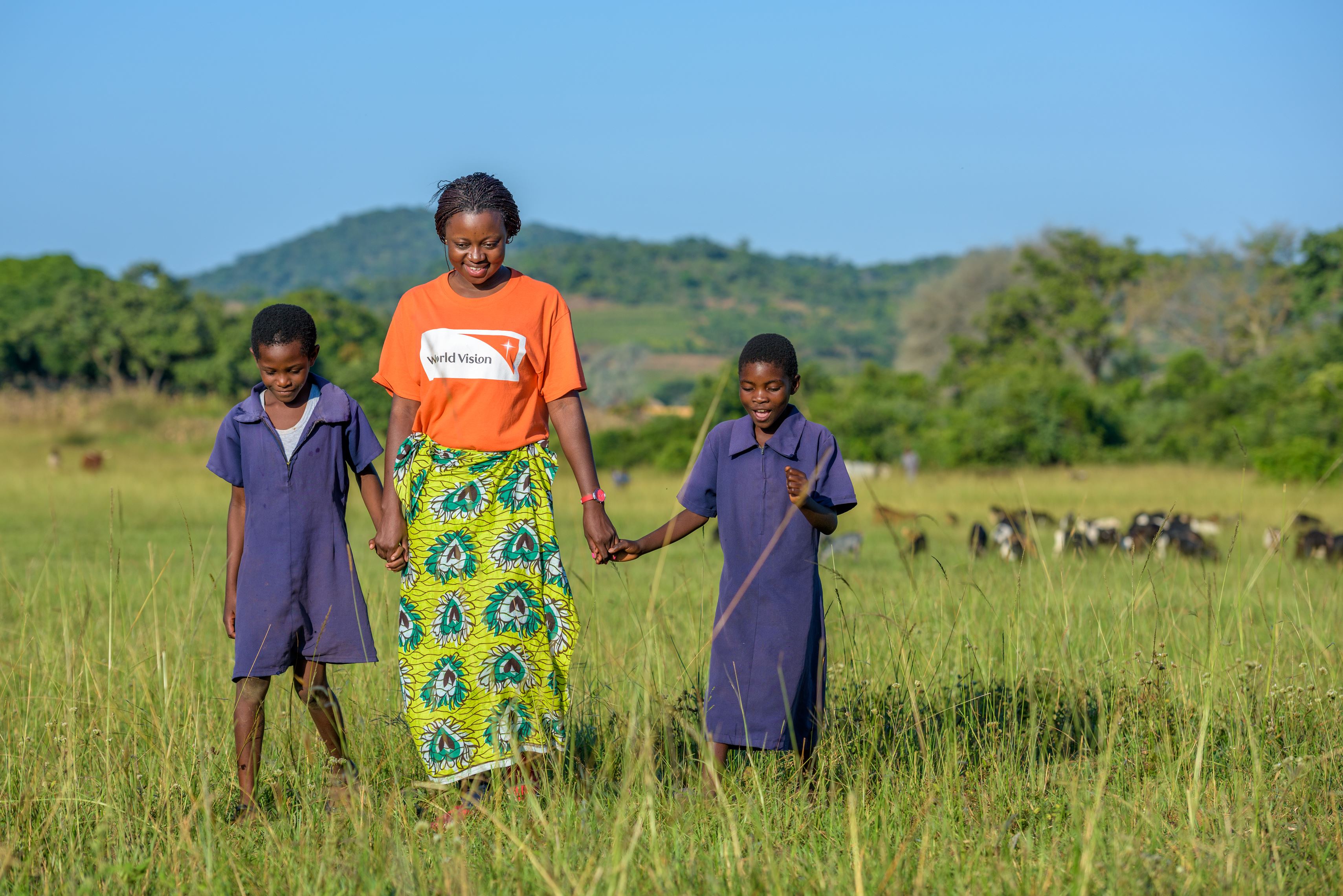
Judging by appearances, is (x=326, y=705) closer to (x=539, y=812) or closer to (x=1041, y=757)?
(x=539, y=812)

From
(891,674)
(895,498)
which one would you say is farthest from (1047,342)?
(891,674)

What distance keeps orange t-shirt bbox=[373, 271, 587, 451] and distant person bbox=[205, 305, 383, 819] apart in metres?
0.28

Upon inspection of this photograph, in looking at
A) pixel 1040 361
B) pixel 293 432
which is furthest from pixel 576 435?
pixel 1040 361

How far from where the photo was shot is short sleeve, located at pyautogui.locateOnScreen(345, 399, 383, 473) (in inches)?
129

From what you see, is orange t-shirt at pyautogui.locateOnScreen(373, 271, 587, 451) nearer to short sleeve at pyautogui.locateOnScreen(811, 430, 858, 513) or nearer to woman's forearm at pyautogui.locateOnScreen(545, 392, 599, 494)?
woman's forearm at pyautogui.locateOnScreen(545, 392, 599, 494)

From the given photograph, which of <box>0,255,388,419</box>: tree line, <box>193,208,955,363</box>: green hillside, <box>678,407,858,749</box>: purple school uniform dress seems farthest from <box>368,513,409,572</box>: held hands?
<box>193,208,955,363</box>: green hillside

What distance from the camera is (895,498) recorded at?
1889 centimetres

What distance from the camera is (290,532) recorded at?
318 centimetres

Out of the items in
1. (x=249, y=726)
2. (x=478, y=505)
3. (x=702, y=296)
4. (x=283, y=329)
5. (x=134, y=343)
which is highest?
(x=702, y=296)

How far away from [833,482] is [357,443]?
1405 mm

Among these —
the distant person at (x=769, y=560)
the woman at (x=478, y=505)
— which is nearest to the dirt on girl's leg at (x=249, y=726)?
the woman at (x=478, y=505)

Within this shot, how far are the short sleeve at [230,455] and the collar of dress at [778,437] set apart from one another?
4.72 feet

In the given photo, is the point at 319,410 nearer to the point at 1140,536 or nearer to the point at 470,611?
the point at 470,611

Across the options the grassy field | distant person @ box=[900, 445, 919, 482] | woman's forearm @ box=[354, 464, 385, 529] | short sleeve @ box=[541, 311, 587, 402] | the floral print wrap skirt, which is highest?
short sleeve @ box=[541, 311, 587, 402]
